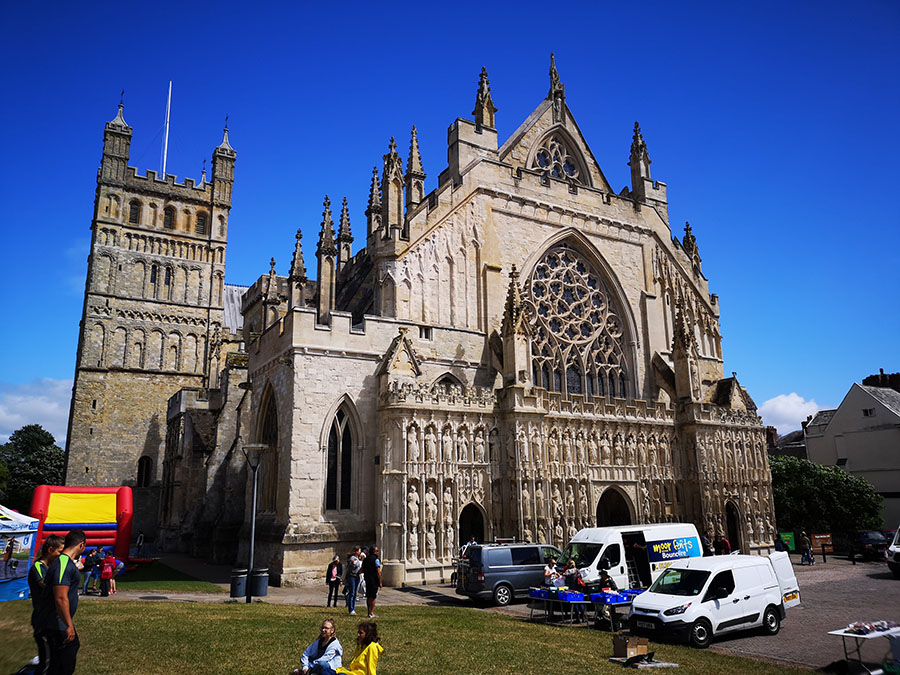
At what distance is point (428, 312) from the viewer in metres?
24.8

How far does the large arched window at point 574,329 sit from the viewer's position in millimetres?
27703

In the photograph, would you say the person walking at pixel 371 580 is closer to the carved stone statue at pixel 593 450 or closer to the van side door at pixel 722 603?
the van side door at pixel 722 603

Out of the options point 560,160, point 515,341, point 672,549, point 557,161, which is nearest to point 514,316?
point 515,341

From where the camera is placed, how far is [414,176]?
87.2 ft

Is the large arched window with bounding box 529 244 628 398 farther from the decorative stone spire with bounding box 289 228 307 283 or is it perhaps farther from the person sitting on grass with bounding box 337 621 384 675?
the person sitting on grass with bounding box 337 621 384 675

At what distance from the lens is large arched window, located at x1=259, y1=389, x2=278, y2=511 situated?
2316 centimetres

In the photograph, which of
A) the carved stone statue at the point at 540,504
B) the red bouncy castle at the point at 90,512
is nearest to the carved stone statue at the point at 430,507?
the carved stone statue at the point at 540,504

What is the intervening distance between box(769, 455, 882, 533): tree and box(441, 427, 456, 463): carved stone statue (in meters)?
23.7

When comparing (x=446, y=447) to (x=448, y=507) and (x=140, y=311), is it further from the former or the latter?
(x=140, y=311)

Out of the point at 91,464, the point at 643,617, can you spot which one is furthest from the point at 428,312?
the point at 91,464

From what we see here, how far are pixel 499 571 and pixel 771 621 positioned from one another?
266 inches

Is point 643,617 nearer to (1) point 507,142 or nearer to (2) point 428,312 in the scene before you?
(2) point 428,312

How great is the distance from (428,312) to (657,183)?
16924 mm

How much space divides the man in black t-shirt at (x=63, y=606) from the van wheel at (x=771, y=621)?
13.4 meters
